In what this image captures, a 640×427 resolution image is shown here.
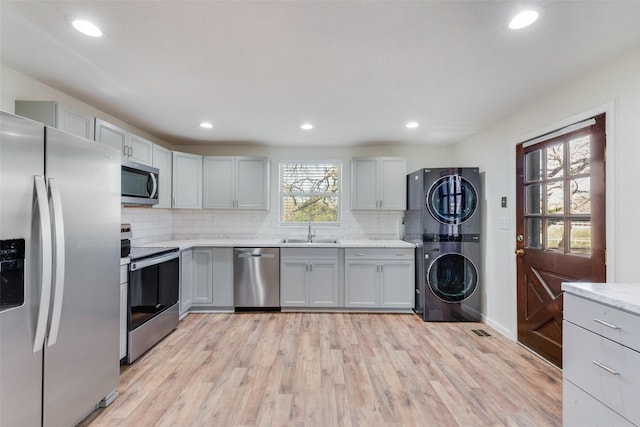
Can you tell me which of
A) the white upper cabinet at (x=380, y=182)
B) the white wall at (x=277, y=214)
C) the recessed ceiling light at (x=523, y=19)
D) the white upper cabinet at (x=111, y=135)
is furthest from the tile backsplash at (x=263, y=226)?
the recessed ceiling light at (x=523, y=19)

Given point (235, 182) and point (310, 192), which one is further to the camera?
point (310, 192)

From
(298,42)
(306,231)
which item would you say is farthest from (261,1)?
(306,231)

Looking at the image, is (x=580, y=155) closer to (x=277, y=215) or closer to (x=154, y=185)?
(x=277, y=215)

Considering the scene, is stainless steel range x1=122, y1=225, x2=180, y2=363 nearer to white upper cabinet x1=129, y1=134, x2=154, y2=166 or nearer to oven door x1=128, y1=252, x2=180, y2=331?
oven door x1=128, y1=252, x2=180, y2=331

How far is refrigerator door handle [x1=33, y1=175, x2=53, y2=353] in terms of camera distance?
1.34 metres

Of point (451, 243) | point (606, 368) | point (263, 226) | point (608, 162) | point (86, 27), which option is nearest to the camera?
point (606, 368)

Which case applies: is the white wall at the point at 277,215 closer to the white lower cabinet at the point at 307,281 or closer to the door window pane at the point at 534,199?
the white lower cabinet at the point at 307,281

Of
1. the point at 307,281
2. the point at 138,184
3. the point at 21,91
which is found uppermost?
the point at 21,91

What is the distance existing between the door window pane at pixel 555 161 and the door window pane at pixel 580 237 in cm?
45

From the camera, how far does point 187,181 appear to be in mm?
3859

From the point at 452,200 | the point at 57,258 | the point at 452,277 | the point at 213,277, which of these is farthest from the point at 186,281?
the point at 452,200

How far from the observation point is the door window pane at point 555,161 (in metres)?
2.36

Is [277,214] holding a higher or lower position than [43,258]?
higher

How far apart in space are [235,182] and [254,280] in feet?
4.59
